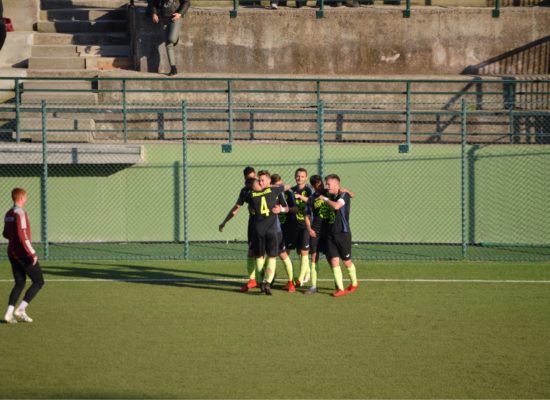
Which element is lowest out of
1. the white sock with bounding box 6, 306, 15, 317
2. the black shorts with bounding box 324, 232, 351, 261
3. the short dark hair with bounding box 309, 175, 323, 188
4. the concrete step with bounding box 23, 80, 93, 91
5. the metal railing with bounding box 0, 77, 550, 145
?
the white sock with bounding box 6, 306, 15, 317

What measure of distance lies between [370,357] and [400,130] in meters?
12.3

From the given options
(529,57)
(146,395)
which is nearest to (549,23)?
(529,57)

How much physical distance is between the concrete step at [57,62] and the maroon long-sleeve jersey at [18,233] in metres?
13.0

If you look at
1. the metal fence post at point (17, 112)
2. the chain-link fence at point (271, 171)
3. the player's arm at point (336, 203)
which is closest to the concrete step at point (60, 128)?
the chain-link fence at point (271, 171)

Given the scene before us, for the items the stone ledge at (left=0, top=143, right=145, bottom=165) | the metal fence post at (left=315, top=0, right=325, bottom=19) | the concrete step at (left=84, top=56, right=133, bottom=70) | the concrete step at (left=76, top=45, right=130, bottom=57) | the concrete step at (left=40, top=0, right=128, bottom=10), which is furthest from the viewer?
the concrete step at (left=40, top=0, right=128, bottom=10)

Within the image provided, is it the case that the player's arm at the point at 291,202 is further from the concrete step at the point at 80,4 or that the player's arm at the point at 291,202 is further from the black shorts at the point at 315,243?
the concrete step at the point at 80,4

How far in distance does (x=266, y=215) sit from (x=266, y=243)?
443mm

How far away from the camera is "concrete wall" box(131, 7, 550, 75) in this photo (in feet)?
86.5

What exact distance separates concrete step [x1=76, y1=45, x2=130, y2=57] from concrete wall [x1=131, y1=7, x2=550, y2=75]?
38.2 inches

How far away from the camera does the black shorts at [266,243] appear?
16203mm

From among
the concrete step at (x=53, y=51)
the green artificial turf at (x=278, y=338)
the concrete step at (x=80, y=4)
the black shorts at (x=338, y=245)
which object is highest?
the concrete step at (x=80, y=4)

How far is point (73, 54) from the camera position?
2680 cm

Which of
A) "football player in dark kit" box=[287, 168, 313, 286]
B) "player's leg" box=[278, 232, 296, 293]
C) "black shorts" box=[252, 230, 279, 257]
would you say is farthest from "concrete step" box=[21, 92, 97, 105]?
"black shorts" box=[252, 230, 279, 257]

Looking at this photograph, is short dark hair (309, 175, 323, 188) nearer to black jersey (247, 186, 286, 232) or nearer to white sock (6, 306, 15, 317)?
black jersey (247, 186, 286, 232)
